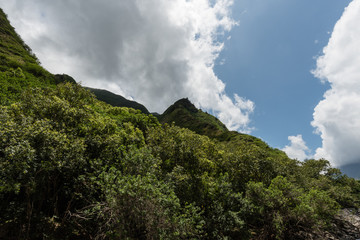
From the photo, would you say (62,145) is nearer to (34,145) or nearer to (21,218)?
(34,145)

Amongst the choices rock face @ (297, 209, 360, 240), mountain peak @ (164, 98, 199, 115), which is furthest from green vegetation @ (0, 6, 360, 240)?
mountain peak @ (164, 98, 199, 115)

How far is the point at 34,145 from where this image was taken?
8.81m

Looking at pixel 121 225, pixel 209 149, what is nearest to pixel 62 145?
pixel 121 225

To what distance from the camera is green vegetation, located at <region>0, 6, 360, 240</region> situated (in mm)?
8844

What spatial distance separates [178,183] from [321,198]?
1843 cm

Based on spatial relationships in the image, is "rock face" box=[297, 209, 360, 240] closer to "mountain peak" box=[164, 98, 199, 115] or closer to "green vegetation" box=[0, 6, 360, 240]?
"green vegetation" box=[0, 6, 360, 240]

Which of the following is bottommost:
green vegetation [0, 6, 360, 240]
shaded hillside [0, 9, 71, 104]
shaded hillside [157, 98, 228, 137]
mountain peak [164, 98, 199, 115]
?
green vegetation [0, 6, 360, 240]

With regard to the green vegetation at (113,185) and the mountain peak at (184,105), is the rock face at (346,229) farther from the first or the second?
the mountain peak at (184,105)

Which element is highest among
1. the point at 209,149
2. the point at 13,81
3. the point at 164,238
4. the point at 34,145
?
the point at 13,81

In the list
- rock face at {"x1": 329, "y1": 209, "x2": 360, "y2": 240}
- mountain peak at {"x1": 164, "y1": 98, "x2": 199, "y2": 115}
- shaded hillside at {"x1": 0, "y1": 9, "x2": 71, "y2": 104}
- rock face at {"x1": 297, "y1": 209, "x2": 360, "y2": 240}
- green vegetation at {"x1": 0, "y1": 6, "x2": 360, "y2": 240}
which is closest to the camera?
green vegetation at {"x1": 0, "y1": 6, "x2": 360, "y2": 240}

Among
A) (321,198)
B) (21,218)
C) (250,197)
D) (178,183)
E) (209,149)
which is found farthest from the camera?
(209,149)

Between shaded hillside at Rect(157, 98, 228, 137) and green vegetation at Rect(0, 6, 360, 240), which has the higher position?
shaded hillside at Rect(157, 98, 228, 137)

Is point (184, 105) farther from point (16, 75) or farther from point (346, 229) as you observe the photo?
point (346, 229)

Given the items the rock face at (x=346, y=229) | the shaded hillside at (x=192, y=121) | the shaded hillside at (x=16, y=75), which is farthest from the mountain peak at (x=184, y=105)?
the rock face at (x=346, y=229)
